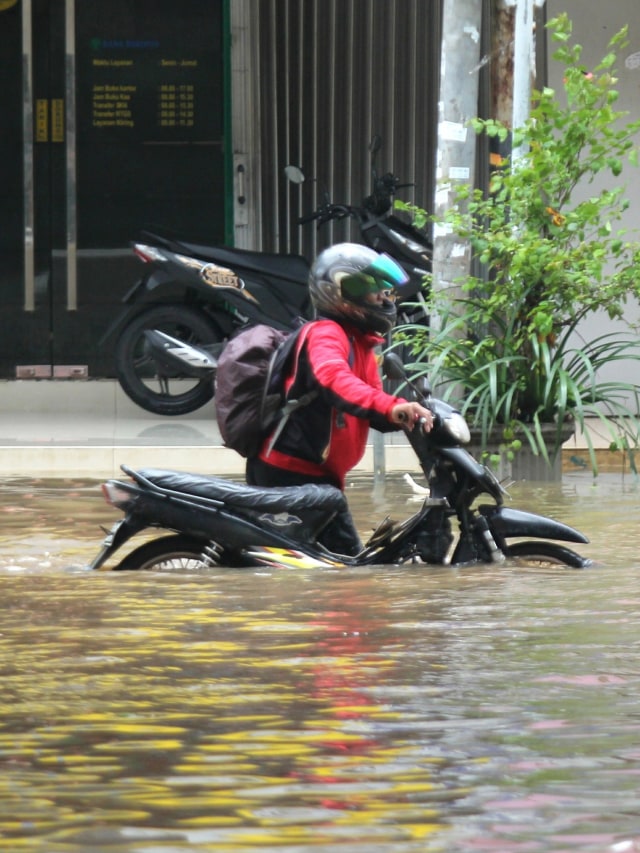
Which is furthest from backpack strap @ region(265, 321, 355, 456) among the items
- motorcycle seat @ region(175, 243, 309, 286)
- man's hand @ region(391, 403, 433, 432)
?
motorcycle seat @ region(175, 243, 309, 286)

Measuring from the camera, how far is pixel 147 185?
14828mm

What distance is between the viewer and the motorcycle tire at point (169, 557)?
7.16 m

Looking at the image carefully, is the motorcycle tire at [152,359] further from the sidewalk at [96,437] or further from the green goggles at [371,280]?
the green goggles at [371,280]

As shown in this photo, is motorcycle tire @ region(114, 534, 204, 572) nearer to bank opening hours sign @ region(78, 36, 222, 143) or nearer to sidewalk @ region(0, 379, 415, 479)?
sidewalk @ region(0, 379, 415, 479)

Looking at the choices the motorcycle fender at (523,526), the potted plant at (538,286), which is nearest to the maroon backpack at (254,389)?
the motorcycle fender at (523,526)

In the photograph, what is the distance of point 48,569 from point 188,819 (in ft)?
12.4

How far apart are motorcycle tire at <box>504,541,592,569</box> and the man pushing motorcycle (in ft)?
2.18

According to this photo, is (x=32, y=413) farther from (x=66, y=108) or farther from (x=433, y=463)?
(x=433, y=463)

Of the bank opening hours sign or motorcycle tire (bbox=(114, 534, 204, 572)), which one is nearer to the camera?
motorcycle tire (bbox=(114, 534, 204, 572))

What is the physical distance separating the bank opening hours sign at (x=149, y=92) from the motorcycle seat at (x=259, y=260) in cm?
183

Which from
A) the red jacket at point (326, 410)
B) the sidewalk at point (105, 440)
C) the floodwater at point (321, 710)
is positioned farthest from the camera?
the sidewalk at point (105, 440)

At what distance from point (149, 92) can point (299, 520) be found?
823 centimetres

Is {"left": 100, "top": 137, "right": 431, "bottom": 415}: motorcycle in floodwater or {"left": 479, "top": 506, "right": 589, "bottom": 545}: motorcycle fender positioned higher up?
{"left": 100, "top": 137, "right": 431, "bottom": 415}: motorcycle in floodwater

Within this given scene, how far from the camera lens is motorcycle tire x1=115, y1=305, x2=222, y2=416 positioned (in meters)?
13.2
